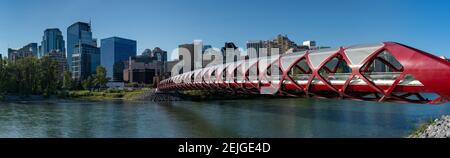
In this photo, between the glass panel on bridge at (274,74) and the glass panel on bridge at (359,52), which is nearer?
the glass panel on bridge at (359,52)

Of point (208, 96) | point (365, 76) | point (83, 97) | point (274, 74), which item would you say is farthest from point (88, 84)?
point (365, 76)

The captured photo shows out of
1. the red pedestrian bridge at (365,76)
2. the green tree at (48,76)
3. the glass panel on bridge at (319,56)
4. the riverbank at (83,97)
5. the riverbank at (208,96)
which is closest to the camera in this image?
the red pedestrian bridge at (365,76)

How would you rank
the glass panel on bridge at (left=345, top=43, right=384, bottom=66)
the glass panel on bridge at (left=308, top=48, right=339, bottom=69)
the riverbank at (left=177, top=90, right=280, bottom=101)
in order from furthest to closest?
the riverbank at (left=177, top=90, right=280, bottom=101), the glass panel on bridge at (left=308, top=48, right=339, bottom=69), the glass panel on bridge at (left=345, top=43, right=384, bottom=66)

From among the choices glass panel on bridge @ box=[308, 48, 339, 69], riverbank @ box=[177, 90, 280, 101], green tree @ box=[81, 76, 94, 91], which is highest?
glass panel on bridge @ box=[308, 48, 339, 69]

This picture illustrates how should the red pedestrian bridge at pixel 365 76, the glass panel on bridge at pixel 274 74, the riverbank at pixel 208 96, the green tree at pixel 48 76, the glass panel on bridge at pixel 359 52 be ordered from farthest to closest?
the green tree at pixel 48 76 < the riverbank at pixel 208 96 < the glass panel on bridge at pixel 274 74 < the glass panel on bridge at pixel 359 52 < the red pedestrian bridge at pixel 365 76

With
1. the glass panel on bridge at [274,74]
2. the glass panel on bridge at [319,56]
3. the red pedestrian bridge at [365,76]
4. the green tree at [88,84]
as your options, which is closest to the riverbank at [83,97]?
the green tree at [88,84]

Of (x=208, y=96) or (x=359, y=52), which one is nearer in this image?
(x=359, y=52)

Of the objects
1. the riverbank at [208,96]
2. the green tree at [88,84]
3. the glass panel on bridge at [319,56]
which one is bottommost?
the riverbank at [208,96]

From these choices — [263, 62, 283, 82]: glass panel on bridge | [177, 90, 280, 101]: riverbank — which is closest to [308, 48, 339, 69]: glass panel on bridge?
[263, 62, 283, 82]: glass panel on bridge

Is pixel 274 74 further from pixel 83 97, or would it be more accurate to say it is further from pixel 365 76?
pixel 83 97

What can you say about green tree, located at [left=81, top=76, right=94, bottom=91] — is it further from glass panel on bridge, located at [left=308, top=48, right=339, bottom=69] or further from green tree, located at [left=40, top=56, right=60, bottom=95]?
glass panel on bridge, located at [left=308, top=48, right=339, bottom=69]

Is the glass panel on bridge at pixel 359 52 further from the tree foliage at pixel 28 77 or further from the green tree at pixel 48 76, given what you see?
the green tree at pixel 48 76
